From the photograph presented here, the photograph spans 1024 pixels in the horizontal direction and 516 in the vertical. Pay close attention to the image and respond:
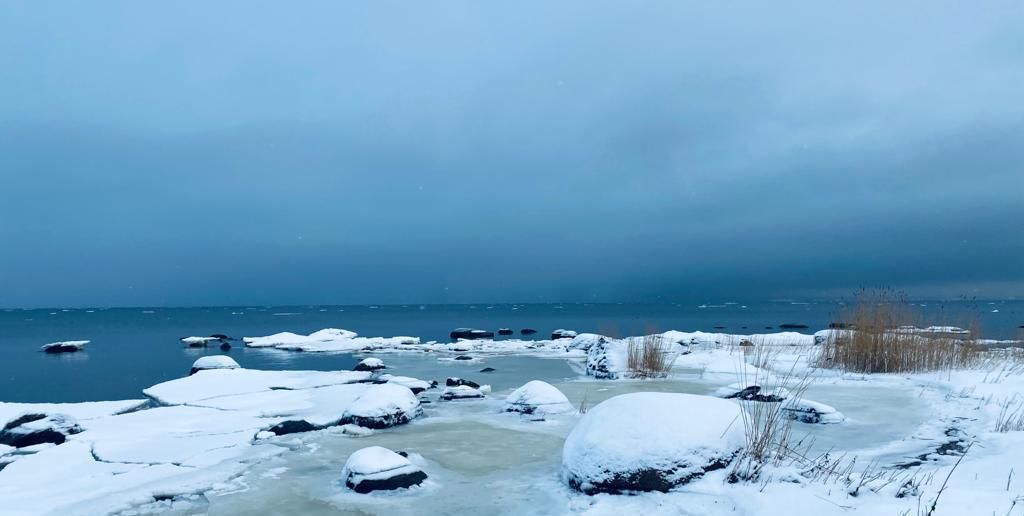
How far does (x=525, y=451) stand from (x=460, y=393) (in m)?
5.05

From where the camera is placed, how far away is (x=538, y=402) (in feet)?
33.0

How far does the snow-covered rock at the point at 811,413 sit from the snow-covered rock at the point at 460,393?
20.1 ft

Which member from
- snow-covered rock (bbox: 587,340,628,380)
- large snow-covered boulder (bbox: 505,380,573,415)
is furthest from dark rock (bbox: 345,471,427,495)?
snow-covered rock (bbox: 587,340,628,380)

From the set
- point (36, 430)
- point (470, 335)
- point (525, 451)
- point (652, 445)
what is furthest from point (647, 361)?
point (470, 335)

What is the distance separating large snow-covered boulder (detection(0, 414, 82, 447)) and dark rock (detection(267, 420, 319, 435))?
3.09 metres

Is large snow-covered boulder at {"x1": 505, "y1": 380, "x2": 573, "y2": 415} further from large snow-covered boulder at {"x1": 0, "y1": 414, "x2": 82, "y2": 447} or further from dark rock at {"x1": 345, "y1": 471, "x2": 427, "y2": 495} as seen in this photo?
large snow-covered boulder at {"x1": 0, "y1": 414, "x2": 82, "y2": 447}

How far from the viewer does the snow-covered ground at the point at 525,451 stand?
4.95 meters

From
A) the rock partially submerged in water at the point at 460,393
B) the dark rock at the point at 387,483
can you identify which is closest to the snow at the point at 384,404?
the rock partially submerged in water at the point at 460,393

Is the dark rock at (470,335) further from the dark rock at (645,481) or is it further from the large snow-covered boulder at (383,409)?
the dark rock at (645,481)

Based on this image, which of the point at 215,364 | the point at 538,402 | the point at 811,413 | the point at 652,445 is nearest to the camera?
the point at 652,445

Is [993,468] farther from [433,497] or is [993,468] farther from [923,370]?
[923,370]

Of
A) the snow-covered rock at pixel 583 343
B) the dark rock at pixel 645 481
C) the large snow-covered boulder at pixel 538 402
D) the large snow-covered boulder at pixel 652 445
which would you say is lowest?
the snow-covered rock at pixel 583 343

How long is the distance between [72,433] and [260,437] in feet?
10.4

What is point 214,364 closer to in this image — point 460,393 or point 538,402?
point 460,393
